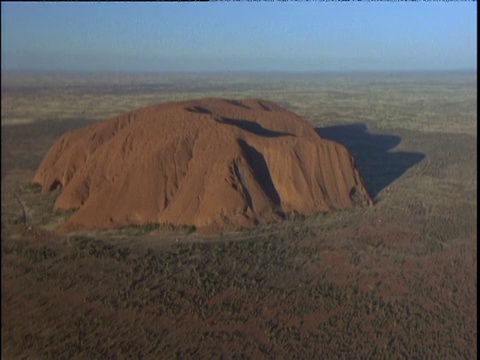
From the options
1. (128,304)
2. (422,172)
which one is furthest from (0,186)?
(422,172)

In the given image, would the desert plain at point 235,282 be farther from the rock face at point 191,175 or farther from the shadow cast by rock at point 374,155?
the shadow cast by rock at point 374,155

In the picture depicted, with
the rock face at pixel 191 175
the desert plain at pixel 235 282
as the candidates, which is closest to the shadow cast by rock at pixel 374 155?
the desert plain at pixel 235 282

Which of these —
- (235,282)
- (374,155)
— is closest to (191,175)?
(235,282)

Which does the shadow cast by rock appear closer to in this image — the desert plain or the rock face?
the desert plain

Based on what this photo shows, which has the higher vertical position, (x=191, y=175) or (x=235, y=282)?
(x=191, y=175)

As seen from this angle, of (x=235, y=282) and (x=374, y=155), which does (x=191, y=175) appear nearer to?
(x=235, y=282)

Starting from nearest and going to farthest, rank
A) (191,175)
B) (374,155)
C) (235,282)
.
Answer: (235,282)
(191,175)
(374,155)

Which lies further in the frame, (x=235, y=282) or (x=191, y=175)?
(x=191, y=175)
